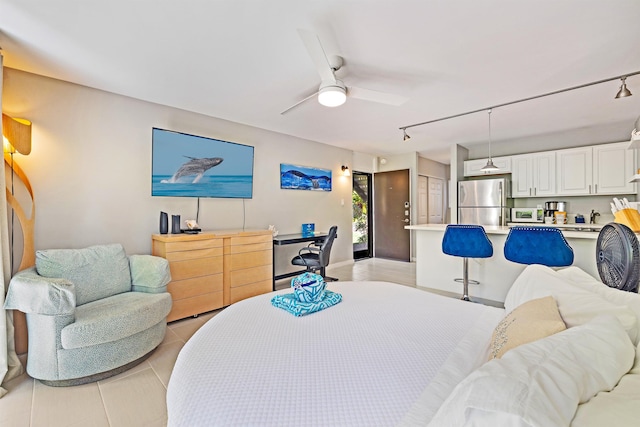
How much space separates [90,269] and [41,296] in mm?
560

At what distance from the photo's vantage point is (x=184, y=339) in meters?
2.63

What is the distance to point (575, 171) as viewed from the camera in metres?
4.57

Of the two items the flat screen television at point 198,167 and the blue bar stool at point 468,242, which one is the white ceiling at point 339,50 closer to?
the flat screen television at point 198,167

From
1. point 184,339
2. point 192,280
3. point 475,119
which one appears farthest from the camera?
point 475,119

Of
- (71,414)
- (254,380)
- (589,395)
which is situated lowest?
(71,414)

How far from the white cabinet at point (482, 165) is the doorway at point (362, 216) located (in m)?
2.12

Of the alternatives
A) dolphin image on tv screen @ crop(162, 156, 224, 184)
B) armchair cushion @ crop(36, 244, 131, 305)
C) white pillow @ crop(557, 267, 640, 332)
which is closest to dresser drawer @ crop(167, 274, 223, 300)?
armchair cushion @ crop(36, 244, 131, 305)

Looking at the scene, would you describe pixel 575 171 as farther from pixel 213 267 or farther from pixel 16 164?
pixel 16 164

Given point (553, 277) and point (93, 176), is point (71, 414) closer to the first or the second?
point (93, 176)

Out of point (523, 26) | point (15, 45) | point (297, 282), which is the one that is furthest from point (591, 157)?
point (15, 45)

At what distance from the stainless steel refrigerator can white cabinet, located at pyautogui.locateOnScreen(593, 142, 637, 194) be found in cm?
120

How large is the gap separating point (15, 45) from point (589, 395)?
3.68 metres

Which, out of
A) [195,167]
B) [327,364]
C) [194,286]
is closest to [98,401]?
[194,286]

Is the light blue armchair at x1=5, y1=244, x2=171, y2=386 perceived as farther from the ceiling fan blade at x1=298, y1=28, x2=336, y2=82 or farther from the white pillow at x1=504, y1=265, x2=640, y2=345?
the white pillow at x1=504, y1=265, x2=640, y2=345
